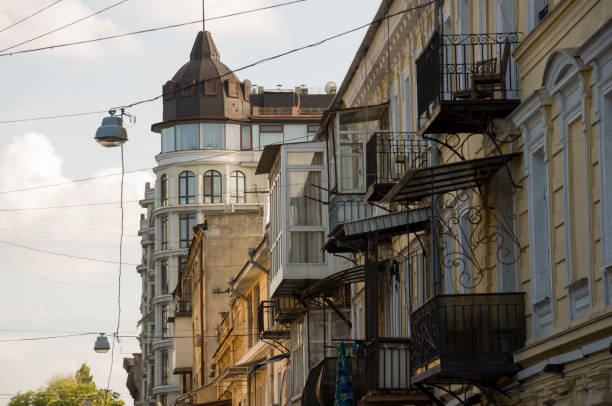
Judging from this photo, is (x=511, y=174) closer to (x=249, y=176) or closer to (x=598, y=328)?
(x=598, y=328)

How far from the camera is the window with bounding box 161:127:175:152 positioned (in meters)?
91.6

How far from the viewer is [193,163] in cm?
9112

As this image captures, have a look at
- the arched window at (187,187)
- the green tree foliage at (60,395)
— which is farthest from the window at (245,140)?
the green tree foliage at (60,395)

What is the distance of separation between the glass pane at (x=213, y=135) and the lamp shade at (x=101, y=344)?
37557mm

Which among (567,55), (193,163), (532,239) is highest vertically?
(193,163)

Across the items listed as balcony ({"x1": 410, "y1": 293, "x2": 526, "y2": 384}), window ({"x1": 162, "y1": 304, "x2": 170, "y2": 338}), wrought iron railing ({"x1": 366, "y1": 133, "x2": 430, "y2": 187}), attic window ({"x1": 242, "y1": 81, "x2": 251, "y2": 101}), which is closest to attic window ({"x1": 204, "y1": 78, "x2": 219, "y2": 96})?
attic window ({"x1": 242, "y1": 81, "x2": 251, "y2": 101})

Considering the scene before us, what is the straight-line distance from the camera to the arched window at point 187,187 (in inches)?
3620

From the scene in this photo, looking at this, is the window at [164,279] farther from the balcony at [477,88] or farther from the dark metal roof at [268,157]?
the balcony at [477,88]

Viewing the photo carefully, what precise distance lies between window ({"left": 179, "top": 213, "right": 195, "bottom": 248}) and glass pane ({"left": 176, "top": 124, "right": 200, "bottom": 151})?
4.98m

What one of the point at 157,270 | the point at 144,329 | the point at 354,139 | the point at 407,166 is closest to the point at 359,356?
the point at 407,166

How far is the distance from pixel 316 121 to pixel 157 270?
651 inches

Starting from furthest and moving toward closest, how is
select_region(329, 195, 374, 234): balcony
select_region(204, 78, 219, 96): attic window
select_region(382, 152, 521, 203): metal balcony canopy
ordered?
select_region(204, 78, 219, 96): attic window < select_region(329, 195, 374, 234): balcony < select_region(382, 152, 521, 203): metal balcony canopy

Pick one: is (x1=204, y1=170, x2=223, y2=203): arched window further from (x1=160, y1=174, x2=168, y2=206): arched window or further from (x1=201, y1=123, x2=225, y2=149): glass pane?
(x1=160, y1=174, x2=168, y2=206): arched window

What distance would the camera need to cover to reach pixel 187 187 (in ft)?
303
